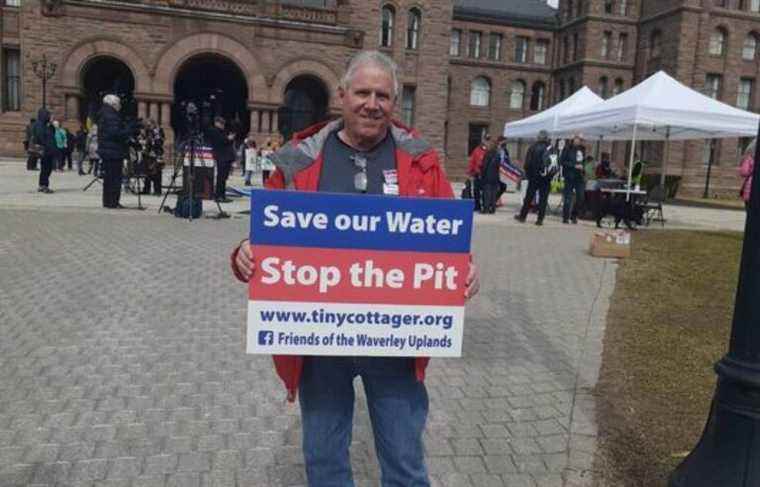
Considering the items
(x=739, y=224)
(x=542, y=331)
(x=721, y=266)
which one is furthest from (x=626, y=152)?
(x=542, y=331)

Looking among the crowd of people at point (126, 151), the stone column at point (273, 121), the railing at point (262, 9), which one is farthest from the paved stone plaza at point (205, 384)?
the railing at point (262, 9)

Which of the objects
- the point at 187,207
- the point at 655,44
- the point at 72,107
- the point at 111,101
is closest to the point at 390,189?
the point at 187,207

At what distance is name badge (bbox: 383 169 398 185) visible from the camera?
2352 millimetres

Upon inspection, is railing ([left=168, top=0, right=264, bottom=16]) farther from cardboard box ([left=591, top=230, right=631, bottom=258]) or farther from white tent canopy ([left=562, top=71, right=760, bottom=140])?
cardboard box ([left=591, top=230, right=631, bottom=258])

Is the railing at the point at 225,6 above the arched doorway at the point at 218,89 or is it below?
above

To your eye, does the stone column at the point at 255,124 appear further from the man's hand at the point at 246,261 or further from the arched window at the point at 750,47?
the arched window at the point at 750,47

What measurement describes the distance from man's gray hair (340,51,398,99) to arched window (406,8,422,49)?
38.7 m

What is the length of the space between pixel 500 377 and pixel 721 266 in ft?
23.1

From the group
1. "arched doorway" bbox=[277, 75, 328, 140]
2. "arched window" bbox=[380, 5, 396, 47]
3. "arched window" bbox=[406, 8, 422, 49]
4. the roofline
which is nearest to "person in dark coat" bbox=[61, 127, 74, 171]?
"arched doorway" bbox=[277, 75, 328, 140]

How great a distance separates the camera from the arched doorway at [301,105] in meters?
36.1

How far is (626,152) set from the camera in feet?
172

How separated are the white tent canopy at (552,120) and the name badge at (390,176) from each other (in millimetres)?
15892

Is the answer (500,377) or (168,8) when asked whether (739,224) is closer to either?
(500,377)

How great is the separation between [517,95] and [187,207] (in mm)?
51299
